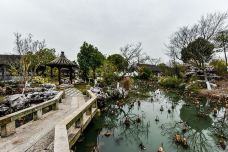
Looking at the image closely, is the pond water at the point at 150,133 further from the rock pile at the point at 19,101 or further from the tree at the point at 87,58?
the tree at the point at 87,58

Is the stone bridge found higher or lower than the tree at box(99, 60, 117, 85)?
lower

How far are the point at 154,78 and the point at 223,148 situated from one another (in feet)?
132

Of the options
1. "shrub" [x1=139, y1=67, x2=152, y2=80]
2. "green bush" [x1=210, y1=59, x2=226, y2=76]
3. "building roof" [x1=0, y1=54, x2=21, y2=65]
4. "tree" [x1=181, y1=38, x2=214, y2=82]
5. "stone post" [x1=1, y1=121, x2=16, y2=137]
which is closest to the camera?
"stone post" [x1=1, y1=121, x2=16, y2=137]

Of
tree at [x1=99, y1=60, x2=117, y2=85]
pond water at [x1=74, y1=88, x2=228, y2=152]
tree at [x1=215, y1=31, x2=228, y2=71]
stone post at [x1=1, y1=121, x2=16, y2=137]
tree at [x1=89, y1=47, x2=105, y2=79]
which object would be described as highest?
tree at [x1=215, y1=31, x2=228, y2=71]

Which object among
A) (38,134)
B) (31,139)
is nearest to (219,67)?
(38,134)

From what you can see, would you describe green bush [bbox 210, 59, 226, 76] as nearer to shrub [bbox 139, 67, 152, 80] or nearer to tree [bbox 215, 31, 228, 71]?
tree [bbox 215, 31, 228, 71]

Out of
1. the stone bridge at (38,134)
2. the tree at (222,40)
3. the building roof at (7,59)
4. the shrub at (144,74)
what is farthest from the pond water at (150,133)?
the shrub at (144,74)

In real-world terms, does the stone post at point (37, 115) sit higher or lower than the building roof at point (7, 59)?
lower

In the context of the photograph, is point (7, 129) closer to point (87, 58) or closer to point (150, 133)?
point (150, 133)

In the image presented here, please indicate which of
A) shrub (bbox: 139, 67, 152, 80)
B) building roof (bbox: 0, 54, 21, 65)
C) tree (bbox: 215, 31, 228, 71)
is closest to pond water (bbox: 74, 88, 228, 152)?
tree (bbox: 215, 31, 228, 71)

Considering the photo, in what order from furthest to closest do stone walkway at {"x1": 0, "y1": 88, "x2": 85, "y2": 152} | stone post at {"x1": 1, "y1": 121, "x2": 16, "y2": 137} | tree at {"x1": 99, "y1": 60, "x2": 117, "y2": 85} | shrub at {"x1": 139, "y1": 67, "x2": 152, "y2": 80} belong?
shrub at {"x1": 139, "y1": 67, "x2": 152, "y2": 80}, tree at {"x1": 99, "y1": 60, "x2": 117, "y2": 85}, stone post at {"x1": 1, "y1": 121, "x2": 16, "y2": 137}, stone walkway at {"x1": 0, "y1": 88, "x2": 85, "y2": 152}

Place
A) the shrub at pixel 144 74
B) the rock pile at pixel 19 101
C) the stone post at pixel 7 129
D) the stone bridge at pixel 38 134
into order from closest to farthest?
the stone bridge at pixel 38 134 → the stone post at pixel 7 129 → the rock pile at pixel 19 101 → the shrub at pixel 144 74

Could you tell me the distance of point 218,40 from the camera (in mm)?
27750

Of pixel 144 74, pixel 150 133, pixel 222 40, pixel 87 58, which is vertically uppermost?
pixel 222 40
